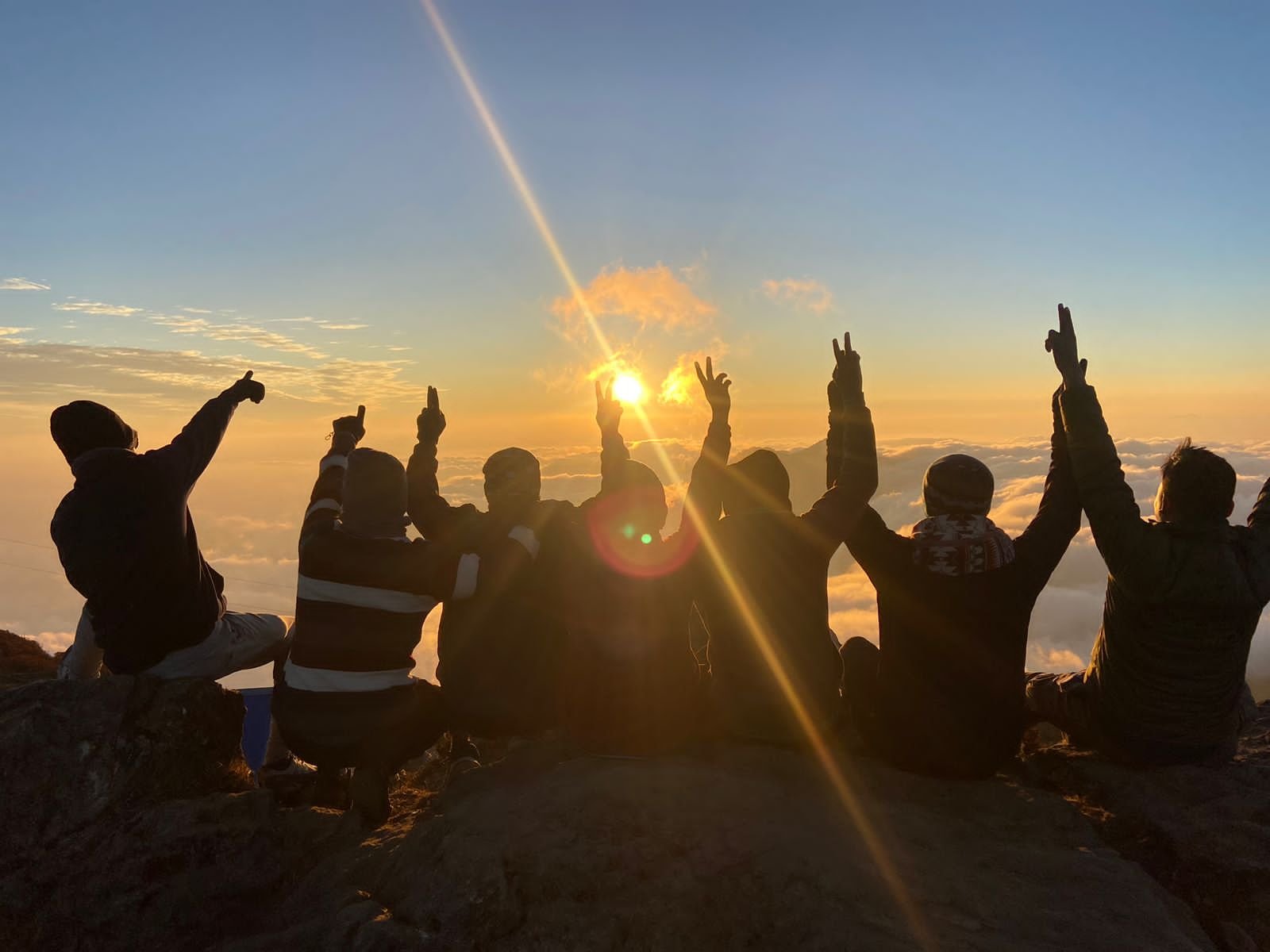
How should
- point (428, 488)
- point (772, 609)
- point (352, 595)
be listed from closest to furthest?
point (352, 595) < point (772, 609) < point (428, 488)

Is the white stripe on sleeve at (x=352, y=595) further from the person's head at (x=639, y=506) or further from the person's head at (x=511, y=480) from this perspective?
the person's head at (x=639, y=506)

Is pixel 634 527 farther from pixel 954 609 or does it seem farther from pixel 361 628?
pixel 954 609

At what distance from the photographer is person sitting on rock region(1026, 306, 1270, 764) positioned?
516cm

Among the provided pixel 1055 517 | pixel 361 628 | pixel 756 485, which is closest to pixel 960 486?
pixel 1055 517

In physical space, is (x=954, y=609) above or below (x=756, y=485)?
below

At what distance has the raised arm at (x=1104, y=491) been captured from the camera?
514cm

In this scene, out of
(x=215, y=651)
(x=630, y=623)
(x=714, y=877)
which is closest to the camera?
(x=714, y=877)

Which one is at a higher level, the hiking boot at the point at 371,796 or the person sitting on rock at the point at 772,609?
the person sitting on rock at the point at 772,609

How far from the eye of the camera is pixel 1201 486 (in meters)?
5.23

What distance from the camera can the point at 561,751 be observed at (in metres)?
6.08

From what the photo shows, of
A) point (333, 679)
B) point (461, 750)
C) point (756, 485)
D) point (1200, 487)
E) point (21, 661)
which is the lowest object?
point (21, 661)

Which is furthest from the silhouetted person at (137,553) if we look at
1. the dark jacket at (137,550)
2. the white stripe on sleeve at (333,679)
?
the white stripe on sleeve at (333,679)

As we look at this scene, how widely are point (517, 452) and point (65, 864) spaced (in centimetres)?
367

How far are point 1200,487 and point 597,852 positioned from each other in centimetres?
434
